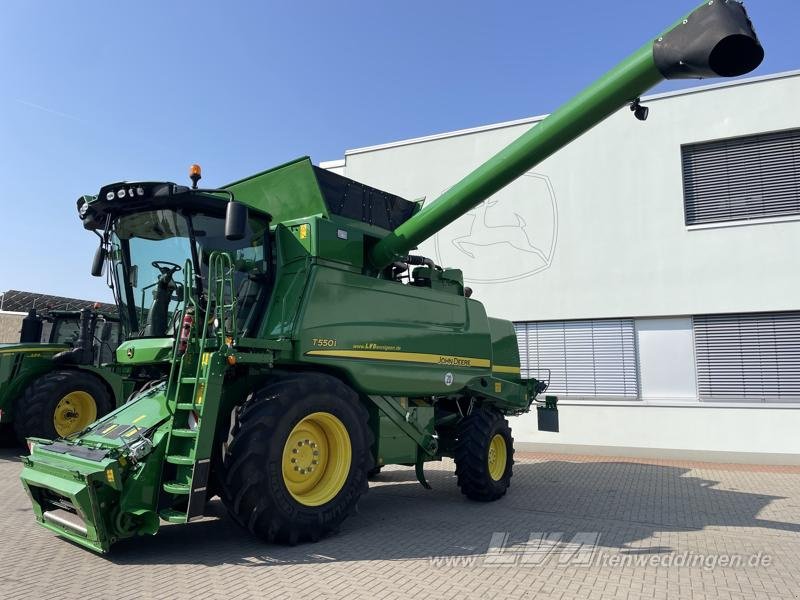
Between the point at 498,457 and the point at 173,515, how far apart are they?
15.4 ft

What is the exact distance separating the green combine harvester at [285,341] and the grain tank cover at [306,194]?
2 cm

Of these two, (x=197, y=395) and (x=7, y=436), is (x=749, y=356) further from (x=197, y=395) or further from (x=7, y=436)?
(x=7, y=436)

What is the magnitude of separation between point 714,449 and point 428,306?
741cm

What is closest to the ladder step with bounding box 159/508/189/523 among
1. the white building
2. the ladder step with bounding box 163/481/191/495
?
the ladder step with bounding box 163/481/191/495

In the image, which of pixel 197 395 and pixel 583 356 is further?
pixel 583 356

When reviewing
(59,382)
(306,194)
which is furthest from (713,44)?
(59,382)

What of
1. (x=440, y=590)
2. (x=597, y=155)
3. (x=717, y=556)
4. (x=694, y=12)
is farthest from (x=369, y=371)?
(x=597, y=155)

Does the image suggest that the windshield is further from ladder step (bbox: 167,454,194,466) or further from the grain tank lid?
ladder step (bbox: 167,454,194,466)

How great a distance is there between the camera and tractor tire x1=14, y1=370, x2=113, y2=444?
379 inches

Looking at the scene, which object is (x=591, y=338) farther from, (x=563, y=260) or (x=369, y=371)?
(x=369, y=371)

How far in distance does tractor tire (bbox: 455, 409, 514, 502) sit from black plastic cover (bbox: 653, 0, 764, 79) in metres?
4.69

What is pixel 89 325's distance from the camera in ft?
36.3

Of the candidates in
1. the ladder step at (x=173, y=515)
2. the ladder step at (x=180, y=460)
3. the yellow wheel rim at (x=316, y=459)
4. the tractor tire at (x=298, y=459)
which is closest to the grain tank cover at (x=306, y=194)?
the tractor tire at (x=298, y=459)

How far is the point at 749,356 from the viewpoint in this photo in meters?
11.3
